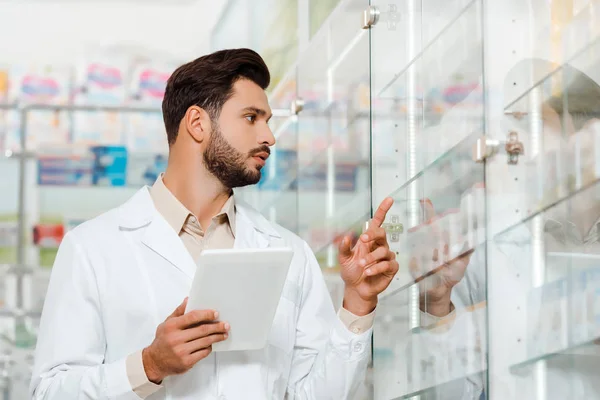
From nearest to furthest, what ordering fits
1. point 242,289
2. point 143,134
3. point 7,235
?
point 242,289 < point 7,235 < point 143,134

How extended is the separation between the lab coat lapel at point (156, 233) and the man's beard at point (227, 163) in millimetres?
146

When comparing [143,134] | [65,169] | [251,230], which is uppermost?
[143,134]

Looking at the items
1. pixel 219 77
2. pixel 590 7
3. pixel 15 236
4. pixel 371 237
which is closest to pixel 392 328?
pixel 371 237

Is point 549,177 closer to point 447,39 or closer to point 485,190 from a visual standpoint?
point 485,190

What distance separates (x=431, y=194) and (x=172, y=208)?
534 mm

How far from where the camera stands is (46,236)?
4590 mm

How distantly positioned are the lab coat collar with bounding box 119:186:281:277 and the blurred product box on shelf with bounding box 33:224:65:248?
2841mm

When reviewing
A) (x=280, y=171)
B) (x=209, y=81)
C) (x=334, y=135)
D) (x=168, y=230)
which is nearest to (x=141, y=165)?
(x=280, y=171)

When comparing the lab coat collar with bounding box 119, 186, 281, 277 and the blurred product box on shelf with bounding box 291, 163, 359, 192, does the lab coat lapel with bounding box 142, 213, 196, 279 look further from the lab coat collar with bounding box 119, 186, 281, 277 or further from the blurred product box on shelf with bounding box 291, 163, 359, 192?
the blurred product box on shelf with bounding box 291, 163, 359, 192

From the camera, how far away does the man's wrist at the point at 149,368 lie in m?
1.56

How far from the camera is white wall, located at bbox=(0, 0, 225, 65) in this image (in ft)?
15.9

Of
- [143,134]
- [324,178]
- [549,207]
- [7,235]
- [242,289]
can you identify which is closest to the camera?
[549,207]

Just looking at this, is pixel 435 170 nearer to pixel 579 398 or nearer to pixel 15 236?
pixel 579 398

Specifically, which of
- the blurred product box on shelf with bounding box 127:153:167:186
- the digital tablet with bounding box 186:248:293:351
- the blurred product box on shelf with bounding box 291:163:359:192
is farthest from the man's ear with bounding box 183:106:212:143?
the blurred product box on shelf with bounding box 127:153:167:186
